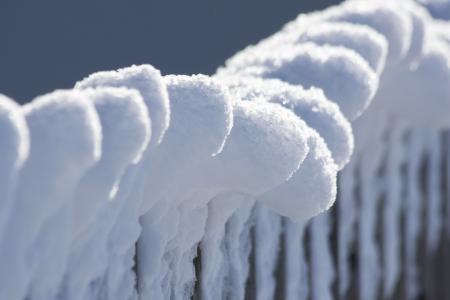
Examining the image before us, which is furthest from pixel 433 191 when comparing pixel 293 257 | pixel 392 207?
pixel 293 257

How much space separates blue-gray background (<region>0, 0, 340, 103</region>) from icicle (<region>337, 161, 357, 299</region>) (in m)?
8.26

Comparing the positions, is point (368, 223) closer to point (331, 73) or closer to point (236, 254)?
point (331, 73)

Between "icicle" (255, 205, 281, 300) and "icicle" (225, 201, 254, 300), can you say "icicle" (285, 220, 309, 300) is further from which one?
"icicle" (225, 201, 254, 300)

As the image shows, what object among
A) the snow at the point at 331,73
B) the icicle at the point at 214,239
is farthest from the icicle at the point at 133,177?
the snow at the point at 331,73

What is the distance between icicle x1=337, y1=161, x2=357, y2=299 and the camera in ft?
7.73

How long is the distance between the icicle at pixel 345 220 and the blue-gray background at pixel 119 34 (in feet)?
27.1

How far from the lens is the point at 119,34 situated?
35.3ft

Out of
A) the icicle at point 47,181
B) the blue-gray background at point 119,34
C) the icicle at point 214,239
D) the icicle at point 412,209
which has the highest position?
the blue-gray background at point 119,34

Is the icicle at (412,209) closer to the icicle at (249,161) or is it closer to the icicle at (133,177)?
the icicle at (249,161)

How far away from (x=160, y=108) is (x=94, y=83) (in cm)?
14

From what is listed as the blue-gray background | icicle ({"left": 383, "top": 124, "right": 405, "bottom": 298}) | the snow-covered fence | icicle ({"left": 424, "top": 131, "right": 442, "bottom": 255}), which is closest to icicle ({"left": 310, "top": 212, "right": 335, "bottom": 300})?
the snow-covered fence

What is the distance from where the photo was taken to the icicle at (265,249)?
1962mm

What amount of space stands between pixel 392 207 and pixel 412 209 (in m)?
0.12

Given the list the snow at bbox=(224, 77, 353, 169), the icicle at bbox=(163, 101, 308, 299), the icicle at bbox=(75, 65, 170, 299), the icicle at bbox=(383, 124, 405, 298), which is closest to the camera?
the icicle at bbox=(75, 65, 170, 299)
